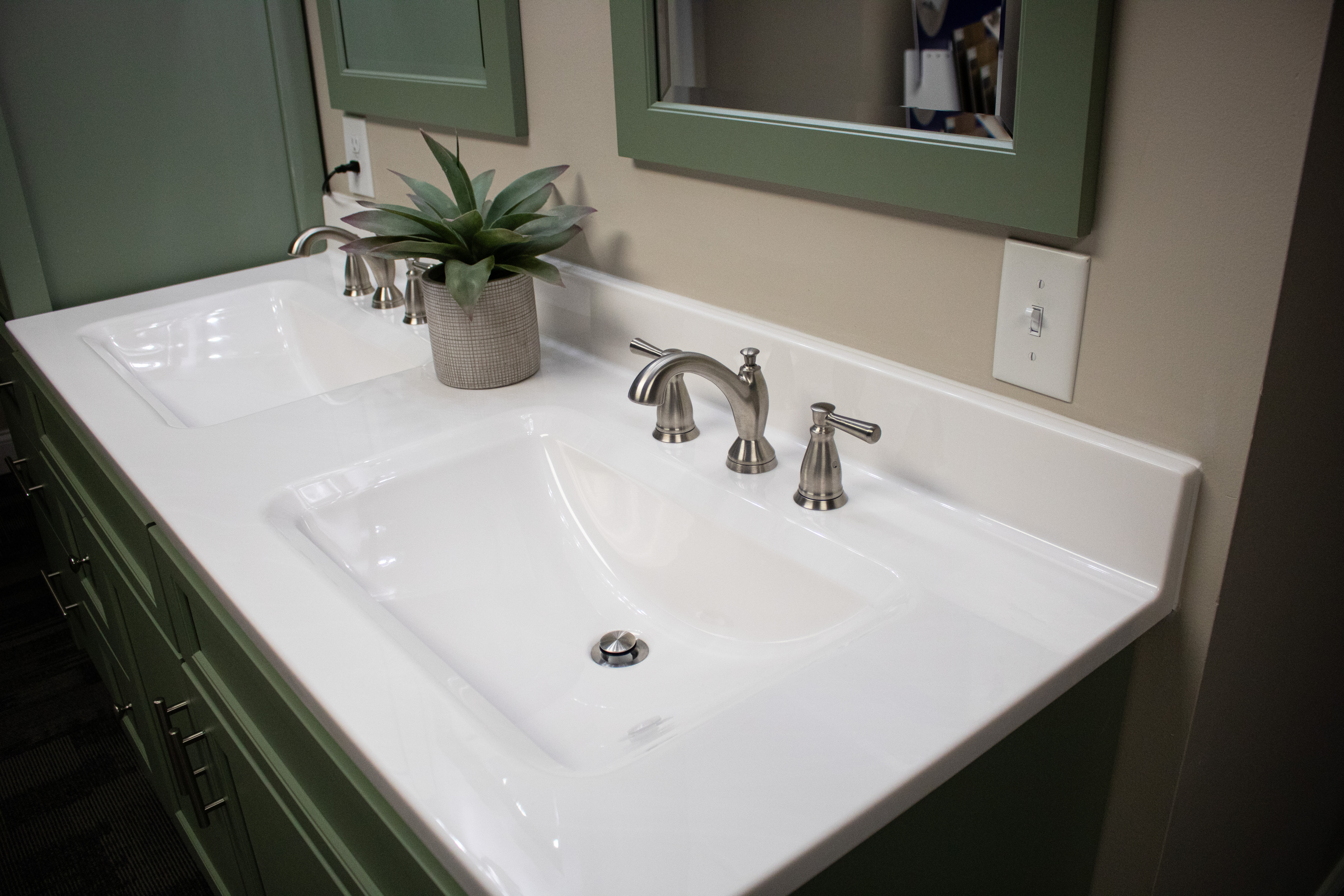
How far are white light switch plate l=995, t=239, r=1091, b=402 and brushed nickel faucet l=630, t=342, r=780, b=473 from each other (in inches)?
8.5

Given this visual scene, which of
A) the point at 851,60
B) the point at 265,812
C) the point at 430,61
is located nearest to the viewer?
the point at 851,60

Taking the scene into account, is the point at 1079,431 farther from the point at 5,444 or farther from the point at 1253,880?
the point at 5,444

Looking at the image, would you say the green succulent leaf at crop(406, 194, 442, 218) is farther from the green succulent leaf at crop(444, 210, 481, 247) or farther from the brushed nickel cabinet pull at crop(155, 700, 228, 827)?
the brushed nickel cabinet pull at crop(155, 700, 228, 827)

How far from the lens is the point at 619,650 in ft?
2.83

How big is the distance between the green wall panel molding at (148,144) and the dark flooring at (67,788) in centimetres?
79

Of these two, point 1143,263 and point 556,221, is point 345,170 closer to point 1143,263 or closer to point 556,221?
point 556,221

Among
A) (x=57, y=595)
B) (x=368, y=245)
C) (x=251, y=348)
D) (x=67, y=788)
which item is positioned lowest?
(x=67, y=788)

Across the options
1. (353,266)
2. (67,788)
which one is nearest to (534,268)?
(353,266)

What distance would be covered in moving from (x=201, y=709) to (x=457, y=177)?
0.64 metres

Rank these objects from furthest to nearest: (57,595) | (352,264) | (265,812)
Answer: (57,595)
(352,264)
(265,812)

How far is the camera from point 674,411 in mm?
1005

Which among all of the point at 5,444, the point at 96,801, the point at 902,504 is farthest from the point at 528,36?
the point at 5,444

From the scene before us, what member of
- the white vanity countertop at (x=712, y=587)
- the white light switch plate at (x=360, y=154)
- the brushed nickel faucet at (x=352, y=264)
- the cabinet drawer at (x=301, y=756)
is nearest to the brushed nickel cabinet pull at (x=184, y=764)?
the cabinet drawer at (x=301, y=756)

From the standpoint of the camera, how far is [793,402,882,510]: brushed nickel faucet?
2.77ft
